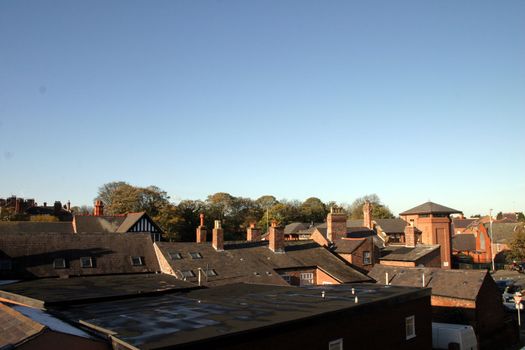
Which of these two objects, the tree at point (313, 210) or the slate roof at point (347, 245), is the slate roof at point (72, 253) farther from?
the tree at point (313, 210)

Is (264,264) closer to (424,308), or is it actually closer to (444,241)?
(424,308)

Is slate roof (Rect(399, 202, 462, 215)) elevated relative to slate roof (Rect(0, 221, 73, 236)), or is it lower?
elevated

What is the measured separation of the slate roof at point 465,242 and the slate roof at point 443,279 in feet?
171

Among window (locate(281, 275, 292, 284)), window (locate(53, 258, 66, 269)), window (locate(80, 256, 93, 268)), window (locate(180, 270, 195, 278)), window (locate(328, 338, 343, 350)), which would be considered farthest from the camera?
window (locate(281, 275, 292, 284))

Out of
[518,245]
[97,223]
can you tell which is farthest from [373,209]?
[97,223]

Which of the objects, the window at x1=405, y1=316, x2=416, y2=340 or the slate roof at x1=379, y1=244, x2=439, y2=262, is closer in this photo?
the window at x1=405, y1=316, x2=416, y2=340

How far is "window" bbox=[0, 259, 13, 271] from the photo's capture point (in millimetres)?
31652

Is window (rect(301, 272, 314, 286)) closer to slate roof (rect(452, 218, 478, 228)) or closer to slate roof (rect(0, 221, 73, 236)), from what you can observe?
slate roof (rect(0, 221, 73, 236))

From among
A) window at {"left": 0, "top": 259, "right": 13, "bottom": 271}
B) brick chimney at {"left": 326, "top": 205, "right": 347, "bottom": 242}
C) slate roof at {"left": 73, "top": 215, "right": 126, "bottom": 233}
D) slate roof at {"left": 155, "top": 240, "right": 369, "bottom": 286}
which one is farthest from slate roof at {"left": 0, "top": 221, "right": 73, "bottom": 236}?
brick chimney at {"left": 326, "top": 205, "right": 347, "bottom": 242}

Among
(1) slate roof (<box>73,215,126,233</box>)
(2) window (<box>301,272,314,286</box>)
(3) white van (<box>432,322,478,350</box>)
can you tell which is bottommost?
(3) white van (<box>432,322,478,350</box>)

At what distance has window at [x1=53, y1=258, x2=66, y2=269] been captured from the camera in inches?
1298

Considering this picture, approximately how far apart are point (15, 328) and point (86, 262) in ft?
66.7

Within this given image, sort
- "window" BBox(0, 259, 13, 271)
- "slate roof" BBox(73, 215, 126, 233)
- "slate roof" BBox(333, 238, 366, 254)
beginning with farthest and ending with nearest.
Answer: "slate roof" BBox(73, 215, 126, 233)
"slate roof" BBox(333, 238, 366, 254)
"window" BBox(0, 259, 13, 271)

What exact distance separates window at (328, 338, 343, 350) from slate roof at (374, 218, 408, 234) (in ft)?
244
